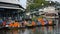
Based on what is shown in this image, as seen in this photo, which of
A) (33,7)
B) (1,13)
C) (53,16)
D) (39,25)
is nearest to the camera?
(39,25)

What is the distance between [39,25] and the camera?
128 feet

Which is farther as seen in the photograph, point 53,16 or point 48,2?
point 48,2

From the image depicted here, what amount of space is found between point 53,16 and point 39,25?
18677 millimetres

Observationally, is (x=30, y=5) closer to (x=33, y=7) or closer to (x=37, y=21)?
(x=33, y=7)

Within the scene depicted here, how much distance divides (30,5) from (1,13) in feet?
78.5

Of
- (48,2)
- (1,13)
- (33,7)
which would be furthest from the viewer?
(48,2)

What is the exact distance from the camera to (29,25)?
37406 millimetres

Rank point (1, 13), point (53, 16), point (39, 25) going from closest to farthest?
1. point (39, 25)
2. point (1, 13)
3. point (53, 16)

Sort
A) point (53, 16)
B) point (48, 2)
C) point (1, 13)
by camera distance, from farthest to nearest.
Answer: point (48, 2)
point (53, 16)
point (1, 13)

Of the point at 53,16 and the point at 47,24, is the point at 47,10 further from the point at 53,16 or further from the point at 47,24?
the point at 47,24

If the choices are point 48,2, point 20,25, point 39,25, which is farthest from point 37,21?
point 48,2

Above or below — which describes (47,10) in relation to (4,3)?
below

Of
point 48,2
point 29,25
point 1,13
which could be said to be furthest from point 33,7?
point 29,25

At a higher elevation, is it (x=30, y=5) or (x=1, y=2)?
(x=1, y=2)
